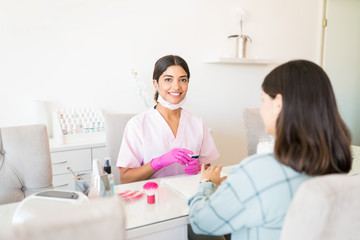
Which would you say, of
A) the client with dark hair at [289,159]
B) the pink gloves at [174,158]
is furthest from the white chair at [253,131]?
the client with dark hair at [289,159]

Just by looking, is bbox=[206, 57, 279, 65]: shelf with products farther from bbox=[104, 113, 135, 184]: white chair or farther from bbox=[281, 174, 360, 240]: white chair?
bbox=[281, 174, 360, 240]: white chair

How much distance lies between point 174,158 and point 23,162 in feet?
2.15

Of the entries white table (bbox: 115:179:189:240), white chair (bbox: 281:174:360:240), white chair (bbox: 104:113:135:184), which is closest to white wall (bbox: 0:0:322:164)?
white chair (bbox: 104:113:135:184)

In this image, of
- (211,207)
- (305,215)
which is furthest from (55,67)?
(305,215)

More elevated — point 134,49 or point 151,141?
point 134,49

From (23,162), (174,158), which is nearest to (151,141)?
(174,158)

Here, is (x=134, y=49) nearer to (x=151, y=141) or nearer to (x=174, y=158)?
(x=151, y=141)

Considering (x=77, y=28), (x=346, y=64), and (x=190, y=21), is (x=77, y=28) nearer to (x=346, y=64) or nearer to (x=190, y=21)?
(x=190, y=21)

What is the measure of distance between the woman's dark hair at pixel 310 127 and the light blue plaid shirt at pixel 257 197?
4 centimetres

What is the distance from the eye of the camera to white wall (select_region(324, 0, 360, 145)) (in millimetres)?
3461

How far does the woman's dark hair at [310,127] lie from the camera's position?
2.37 ft

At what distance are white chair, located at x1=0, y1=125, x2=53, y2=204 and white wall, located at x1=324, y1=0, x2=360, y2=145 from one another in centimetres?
328

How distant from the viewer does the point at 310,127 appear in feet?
2.40

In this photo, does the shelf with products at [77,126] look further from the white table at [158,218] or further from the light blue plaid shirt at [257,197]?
the light blue plaid shirt at [257,197]
